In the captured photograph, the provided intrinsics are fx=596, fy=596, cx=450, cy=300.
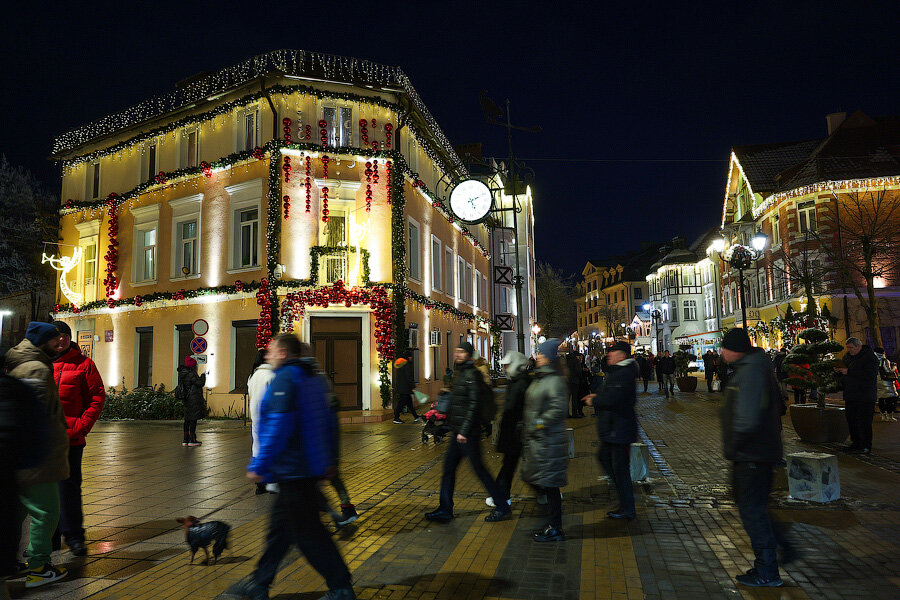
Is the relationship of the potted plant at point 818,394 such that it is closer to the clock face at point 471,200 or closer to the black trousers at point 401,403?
the black trousers at point 401,403

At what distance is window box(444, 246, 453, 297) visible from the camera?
2634 cm

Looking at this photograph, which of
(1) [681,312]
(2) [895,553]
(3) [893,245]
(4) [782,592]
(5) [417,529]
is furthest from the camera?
(1) [681,312]

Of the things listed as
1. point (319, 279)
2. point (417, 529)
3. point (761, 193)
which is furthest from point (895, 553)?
point (761, 193)

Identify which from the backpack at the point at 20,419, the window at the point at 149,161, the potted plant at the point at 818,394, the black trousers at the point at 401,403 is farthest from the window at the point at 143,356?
the potted plant at the point at 818,394

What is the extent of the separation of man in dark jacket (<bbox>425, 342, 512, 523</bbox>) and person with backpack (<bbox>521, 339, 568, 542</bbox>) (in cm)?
73

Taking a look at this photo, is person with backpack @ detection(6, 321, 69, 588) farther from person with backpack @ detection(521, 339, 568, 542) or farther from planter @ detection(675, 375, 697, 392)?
planter @ detection(675, 375, 697, 392)

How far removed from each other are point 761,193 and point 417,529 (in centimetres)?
4054

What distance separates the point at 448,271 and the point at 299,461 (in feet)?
77.0

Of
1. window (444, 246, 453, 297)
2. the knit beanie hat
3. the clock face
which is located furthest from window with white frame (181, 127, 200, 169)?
the knit beanie hat

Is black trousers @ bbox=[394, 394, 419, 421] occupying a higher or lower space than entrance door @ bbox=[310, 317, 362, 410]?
lower

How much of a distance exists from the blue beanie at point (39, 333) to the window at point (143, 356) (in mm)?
17937

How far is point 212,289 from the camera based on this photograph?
64.0 ft

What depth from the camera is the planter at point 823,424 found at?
10.8 m

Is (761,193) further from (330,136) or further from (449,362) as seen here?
(330,136)
